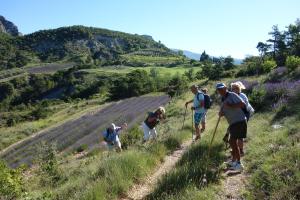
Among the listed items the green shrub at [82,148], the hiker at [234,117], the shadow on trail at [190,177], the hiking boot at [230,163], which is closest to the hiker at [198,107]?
the shadow on trail at [190,177]

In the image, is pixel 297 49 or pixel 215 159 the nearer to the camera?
pixel 215 159

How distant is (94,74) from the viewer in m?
125

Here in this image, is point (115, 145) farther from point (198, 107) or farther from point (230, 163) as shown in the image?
point (230, 163)

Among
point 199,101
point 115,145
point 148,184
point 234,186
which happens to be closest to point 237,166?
point 234,186

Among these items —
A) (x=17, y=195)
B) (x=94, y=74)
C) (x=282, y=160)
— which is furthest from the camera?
(x=94, y=74)

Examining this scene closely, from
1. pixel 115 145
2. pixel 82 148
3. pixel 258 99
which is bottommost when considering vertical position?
pixel 82 148

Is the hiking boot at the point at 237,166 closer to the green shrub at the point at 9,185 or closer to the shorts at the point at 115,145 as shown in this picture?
the green shrub at the point at 9,185

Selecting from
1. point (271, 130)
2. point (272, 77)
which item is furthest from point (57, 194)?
point (272, 77)

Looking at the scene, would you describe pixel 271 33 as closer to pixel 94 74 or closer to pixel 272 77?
pixel 272 77

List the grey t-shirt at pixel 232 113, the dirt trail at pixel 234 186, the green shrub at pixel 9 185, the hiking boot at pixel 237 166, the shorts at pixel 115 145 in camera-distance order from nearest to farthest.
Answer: the dirt trail at pixel 234 186 → the hiking boot at pixel 237 166 → the grey t-shirt at pixel 232 113 → the green shrub at pixel 9 185 → the shorts at pixel 115 145

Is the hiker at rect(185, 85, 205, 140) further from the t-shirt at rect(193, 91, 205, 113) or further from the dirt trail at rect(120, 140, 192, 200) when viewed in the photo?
the dirt trail at rect(120, 140, 192, 200)

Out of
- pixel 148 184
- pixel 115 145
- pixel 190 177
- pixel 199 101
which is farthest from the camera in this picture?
pixel 115 145

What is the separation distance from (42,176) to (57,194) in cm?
463

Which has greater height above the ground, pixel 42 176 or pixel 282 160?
pixel 282 160
